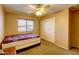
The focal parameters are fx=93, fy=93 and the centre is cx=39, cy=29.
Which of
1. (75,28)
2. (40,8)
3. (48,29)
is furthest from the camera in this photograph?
(48,29)

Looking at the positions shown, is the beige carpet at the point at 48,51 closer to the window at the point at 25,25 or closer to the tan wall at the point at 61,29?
the tan wall at the point at 61,29

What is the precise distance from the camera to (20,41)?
1677 millimetres

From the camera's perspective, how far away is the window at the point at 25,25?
1730 mm

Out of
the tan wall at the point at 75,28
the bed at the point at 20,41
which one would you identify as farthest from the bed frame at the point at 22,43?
the tan wall at the point at 75,28

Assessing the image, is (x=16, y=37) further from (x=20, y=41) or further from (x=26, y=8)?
(x=26, y=8)

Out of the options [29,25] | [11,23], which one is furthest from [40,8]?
[11,23]

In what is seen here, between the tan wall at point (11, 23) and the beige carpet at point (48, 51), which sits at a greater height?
the tan wall at point (11, 23)

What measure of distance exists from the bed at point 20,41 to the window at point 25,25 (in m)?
0.12

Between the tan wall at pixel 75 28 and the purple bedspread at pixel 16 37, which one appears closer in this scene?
the purple bedspread at pixel 16 37

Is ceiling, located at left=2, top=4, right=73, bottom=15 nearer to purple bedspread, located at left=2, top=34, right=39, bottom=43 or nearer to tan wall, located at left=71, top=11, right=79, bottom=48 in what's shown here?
tan wall, located at left=71, top=11, right=79, bottom=48

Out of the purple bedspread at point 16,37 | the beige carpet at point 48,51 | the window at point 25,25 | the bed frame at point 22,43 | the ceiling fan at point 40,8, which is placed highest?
the ceiling fan at point 40,8

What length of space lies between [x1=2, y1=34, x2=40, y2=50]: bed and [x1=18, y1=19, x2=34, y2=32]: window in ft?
0.38

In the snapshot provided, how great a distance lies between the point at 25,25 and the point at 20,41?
1.05 feet
